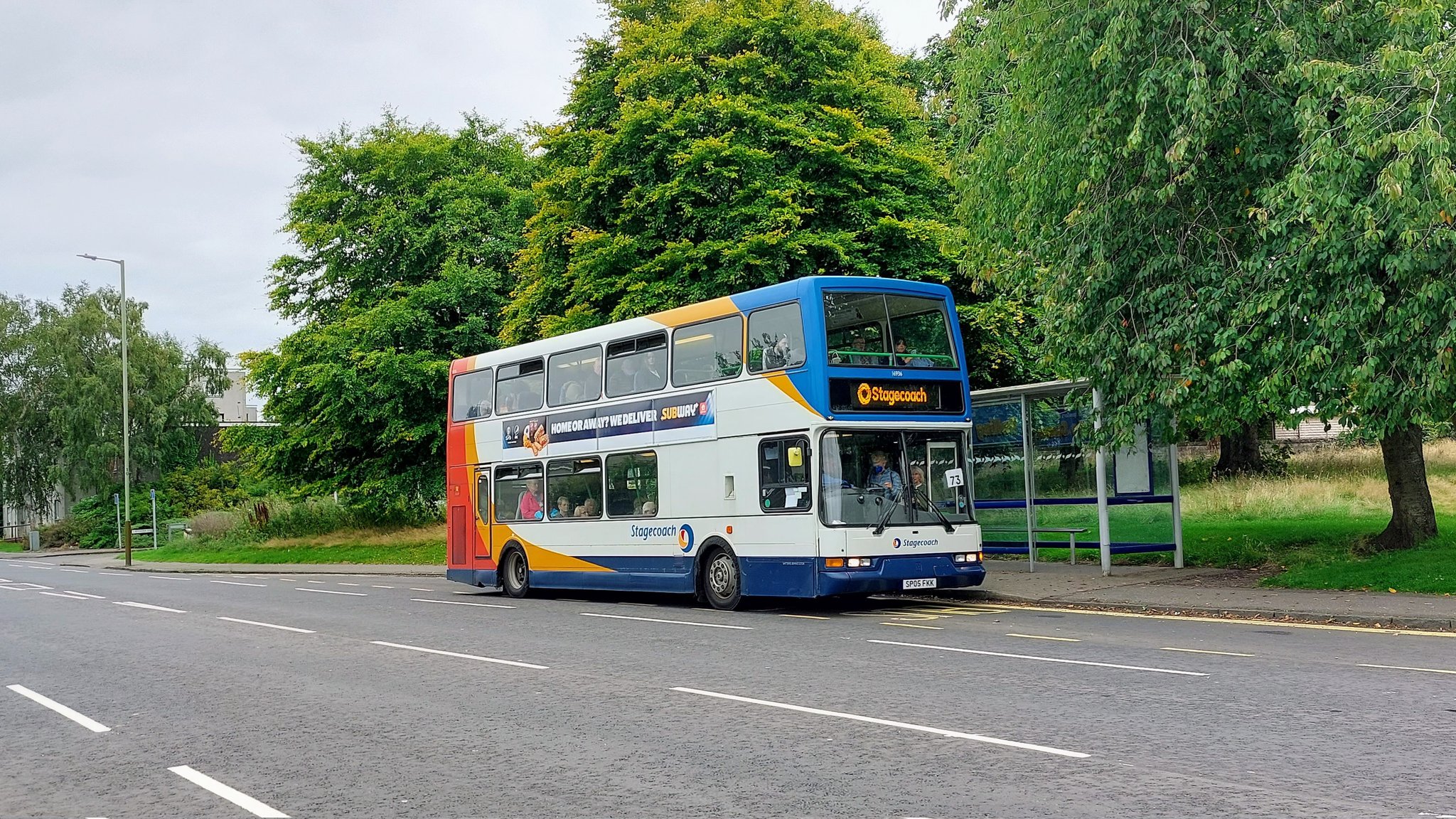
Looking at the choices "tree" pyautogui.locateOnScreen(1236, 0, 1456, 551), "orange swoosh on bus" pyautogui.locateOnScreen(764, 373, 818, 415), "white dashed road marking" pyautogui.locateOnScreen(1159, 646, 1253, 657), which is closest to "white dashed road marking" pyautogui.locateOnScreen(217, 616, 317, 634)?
"orange swoosh on bus" pyautogui.locateOnScreen(764, 373, 818, 415)

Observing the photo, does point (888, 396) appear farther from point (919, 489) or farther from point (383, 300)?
point (383, 300)

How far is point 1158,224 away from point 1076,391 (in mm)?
3478

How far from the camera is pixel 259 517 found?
163 ft

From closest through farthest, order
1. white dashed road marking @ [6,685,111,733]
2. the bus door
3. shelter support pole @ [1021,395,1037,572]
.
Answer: white dashed road marking @ [6,685,111,733] → shelter support pole @ [1021,395,1037,572] → the bus door

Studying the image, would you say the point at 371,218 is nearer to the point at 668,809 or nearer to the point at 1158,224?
the point at 1158,224

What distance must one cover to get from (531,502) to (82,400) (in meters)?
54.1

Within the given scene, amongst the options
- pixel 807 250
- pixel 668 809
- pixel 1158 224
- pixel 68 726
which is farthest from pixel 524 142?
pixel 668 809

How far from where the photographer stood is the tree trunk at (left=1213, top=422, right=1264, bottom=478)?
3184cm

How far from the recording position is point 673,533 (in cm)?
1856

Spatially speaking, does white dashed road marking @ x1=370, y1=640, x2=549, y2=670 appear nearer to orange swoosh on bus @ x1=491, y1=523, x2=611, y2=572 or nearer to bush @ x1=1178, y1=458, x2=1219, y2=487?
orange swoosh on bus @ x1=491, y1=523, x2=611, y2=572

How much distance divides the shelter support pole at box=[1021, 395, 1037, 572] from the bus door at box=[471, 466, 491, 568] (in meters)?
9.63

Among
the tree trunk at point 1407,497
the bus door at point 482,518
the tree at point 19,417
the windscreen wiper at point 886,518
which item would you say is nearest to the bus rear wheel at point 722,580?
the windscreen wiper at point 886,518

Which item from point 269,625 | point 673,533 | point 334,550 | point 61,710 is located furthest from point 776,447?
point 334,550

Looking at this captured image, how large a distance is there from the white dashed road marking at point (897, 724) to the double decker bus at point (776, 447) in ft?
20.7
